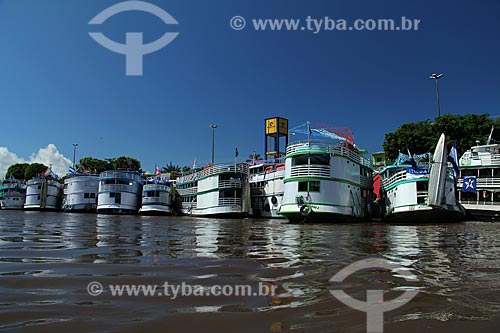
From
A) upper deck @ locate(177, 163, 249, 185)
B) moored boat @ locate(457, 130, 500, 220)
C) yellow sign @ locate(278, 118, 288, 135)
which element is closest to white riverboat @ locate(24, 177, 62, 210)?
upper deck @ locate(177, 163, 249, 185)

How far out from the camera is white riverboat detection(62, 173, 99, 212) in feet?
147

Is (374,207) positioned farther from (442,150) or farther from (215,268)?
(215,268)

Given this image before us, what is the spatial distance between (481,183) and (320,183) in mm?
13911

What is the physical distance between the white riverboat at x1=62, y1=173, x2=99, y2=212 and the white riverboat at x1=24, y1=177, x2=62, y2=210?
7.86m

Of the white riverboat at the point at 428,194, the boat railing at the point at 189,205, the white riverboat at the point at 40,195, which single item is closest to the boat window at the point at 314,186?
the white riverboat at the point at 428,194

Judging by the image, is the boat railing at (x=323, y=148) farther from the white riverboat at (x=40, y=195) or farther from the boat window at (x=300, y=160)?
the white riverboat at (x=40, y=195)

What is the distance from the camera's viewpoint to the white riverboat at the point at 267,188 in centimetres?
3148

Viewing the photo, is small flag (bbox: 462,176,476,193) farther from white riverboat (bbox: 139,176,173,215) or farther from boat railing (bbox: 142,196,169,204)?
boat railing (bbox: 142,196,169,204)

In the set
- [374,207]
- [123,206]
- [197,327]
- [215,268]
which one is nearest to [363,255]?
[215,268]

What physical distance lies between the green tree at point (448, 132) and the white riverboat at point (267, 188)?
1345cm

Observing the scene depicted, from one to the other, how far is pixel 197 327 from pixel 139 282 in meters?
1.44

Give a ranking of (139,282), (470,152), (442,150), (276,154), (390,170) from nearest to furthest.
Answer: (139,282)
(442,150)
(470,152)
(390,170)
(276,154)

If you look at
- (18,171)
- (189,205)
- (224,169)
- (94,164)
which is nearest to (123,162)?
(94,164)

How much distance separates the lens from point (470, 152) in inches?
1093
